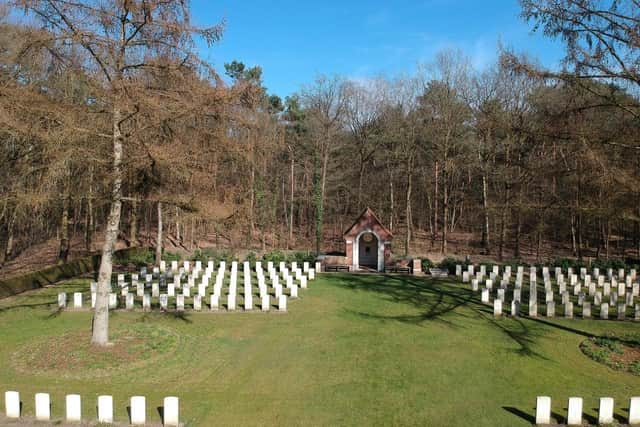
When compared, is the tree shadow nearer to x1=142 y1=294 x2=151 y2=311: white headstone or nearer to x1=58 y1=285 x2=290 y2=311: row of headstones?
x1=58 y1=285 x2=290 y2=311: row of headstones

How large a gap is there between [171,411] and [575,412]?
681 centimetres

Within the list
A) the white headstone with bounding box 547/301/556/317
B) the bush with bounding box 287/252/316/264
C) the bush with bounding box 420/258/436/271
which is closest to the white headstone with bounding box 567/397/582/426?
the white headstone with bounding box 547/301/556/317

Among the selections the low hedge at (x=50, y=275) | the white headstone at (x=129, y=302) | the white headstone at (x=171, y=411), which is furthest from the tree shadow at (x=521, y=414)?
the low hedge at (x=50, y=275)

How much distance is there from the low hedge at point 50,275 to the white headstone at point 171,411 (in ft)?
45.5

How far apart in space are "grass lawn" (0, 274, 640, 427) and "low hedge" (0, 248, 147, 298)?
1.29 meters

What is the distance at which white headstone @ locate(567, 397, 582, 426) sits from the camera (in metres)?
7.91

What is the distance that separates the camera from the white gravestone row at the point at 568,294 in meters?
16.4

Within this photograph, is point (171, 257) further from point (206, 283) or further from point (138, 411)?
point (138, 411)

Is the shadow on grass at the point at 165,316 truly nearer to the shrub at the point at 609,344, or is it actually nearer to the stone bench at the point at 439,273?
the shrub at the point at 609,344

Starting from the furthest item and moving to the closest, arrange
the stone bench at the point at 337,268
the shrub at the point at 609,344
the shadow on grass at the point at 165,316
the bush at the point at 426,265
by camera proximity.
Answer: the stone bench at the point at 337,268 < the bush at the point at 426,265 < the shadow on grass at the point at 165,316 < the shrub at the point at 609,344

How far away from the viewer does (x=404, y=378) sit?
33.7 ft

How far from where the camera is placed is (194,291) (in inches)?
795

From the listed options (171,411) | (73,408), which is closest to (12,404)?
(73,408)

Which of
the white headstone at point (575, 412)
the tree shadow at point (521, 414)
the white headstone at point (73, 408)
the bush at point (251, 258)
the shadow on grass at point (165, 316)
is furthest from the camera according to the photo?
the bush at point (251, 258)
